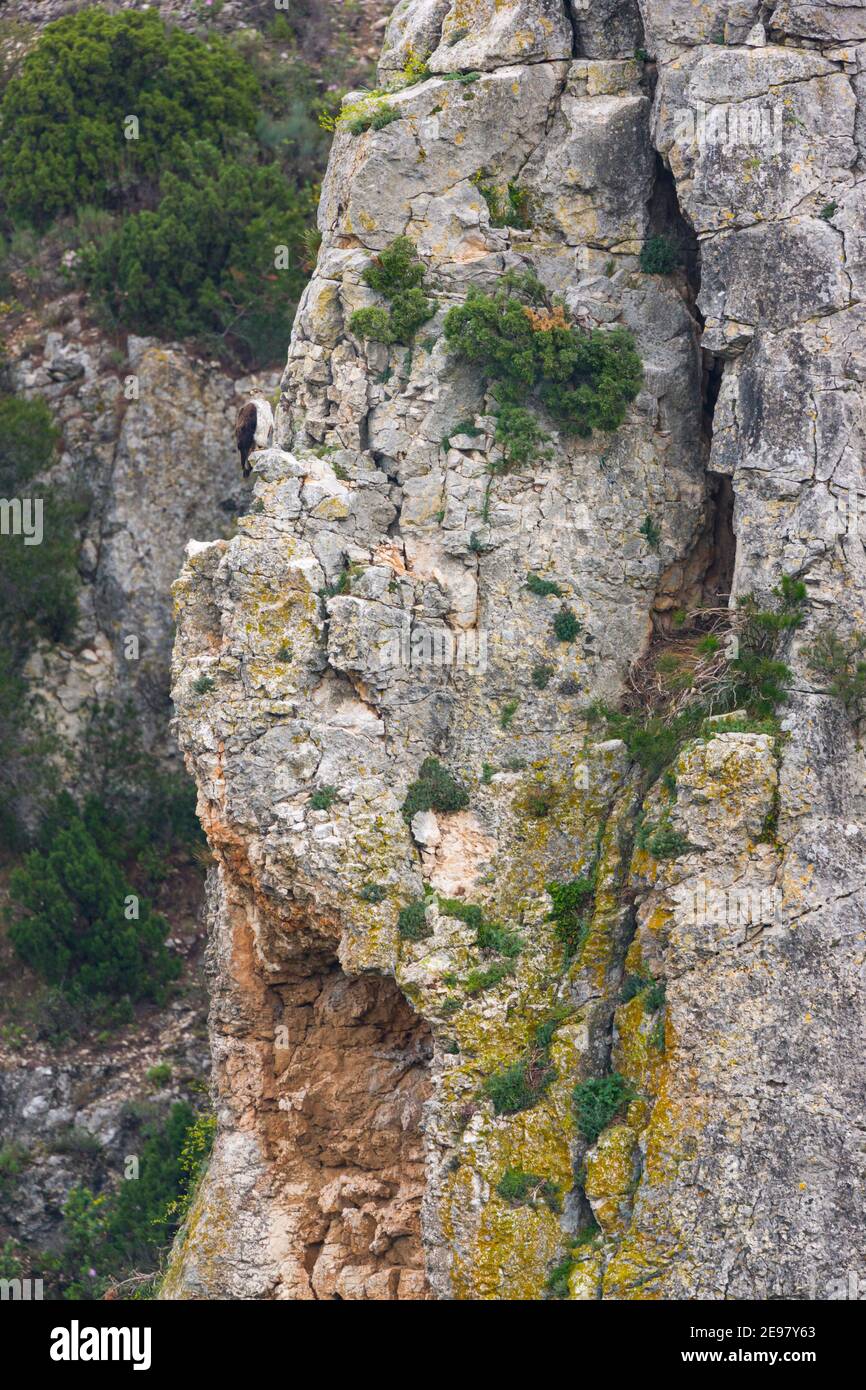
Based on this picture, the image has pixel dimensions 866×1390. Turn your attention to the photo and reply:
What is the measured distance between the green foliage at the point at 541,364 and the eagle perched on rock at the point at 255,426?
4.10 metres

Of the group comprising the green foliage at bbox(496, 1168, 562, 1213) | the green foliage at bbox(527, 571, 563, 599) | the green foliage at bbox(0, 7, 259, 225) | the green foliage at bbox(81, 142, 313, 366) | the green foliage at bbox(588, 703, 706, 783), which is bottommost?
the green foliage at bbox(496, 1168, 562, 1213)

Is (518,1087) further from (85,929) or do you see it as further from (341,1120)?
(85,929)

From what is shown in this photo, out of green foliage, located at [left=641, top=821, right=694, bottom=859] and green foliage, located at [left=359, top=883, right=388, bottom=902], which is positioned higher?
green foliage, located at [left=641, top=821, right=694, bottom=859]

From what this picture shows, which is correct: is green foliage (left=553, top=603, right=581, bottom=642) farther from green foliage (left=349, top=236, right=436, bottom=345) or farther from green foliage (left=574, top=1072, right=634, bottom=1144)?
green foliage (left=574, top=1072, right=634, bottom=1144)

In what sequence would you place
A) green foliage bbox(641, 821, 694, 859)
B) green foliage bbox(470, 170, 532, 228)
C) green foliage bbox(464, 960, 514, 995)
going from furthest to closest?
green foliage bbox(470, 170, 532, 228)
green foliage bbox(464, 960, 514, 995)
green foliage bbox(641, 821, 694, 859)

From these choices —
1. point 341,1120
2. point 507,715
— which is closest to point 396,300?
point 507,715

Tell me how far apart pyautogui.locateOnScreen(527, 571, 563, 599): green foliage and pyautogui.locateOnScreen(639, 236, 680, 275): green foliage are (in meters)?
4.71

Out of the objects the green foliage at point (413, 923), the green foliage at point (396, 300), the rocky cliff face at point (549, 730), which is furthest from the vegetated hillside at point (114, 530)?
the green foliage at point (413, 923)

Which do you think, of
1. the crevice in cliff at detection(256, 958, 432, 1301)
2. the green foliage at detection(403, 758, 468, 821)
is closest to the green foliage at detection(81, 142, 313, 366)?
the green foliage at detection(403, 758, 468, 821)

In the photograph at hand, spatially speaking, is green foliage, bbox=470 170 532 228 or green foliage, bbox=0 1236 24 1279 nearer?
green foliage, bbox=470 170 532 228

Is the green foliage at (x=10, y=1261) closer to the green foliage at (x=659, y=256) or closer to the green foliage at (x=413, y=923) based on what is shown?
the green foliage at (x=413, y=923)

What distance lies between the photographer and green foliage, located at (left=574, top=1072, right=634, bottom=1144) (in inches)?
941

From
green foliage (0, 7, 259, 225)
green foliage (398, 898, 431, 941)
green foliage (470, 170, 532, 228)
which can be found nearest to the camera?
green foliage (398, 898, 431, 941)

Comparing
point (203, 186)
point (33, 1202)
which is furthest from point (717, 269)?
point (33, 1202)
